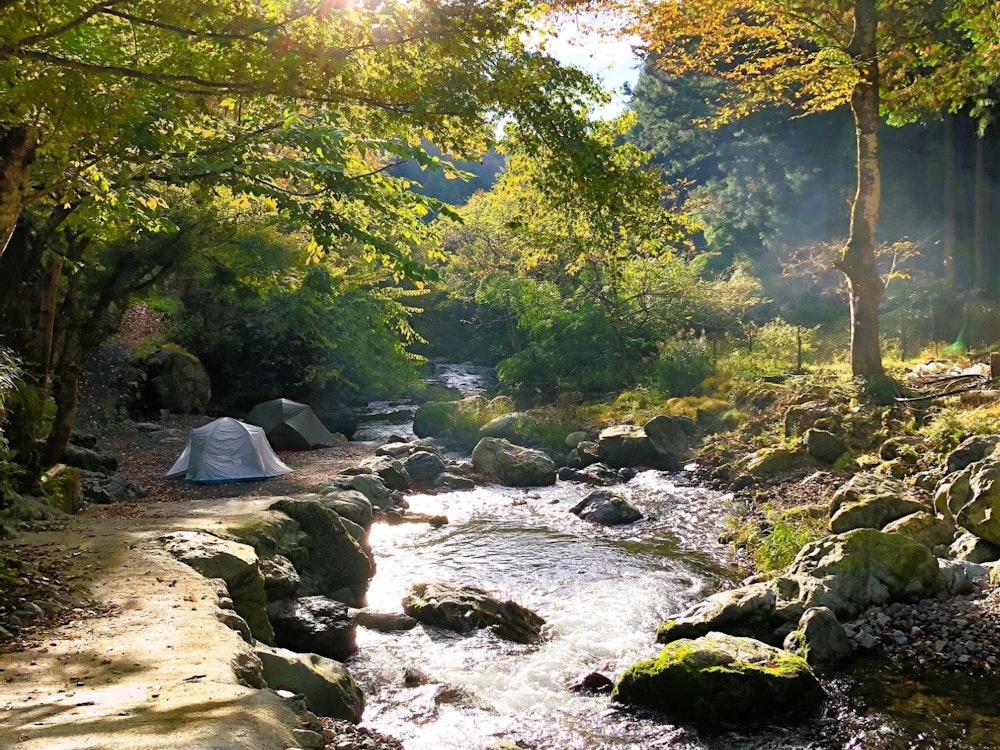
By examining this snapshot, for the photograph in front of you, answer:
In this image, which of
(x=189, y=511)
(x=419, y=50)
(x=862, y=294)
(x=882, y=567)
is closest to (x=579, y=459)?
(x=862, y=294)

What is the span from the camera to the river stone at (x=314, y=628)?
7.95 m

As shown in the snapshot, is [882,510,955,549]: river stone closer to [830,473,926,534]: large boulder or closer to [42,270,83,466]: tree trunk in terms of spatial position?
[830,473,926,534]: large boulder

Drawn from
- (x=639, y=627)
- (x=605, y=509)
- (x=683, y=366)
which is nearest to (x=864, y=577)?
(x=639, y=627)

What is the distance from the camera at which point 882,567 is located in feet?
27.3

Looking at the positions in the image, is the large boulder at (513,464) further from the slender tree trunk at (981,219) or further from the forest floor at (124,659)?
the slender tree trunk at (981,219)

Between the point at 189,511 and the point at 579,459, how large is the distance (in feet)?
33.1

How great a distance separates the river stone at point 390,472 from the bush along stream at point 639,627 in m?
3.92

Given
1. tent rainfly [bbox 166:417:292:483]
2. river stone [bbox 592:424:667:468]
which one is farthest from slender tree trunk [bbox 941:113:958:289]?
tent rainfly [bbox 166:417:292:483]

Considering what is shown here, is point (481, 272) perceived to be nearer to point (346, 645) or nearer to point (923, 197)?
point (923, 197)

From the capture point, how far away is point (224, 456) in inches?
676

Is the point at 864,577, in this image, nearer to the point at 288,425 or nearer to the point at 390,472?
the point at 390,472

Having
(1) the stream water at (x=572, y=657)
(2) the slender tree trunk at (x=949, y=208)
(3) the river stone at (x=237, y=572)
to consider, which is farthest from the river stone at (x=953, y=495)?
(2) the slender tree trunk at (x=949, y=208)

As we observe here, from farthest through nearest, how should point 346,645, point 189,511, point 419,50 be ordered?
point 189,511 → point 346,645 → point 419,50

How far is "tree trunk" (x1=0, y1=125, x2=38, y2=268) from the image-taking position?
6234mm
